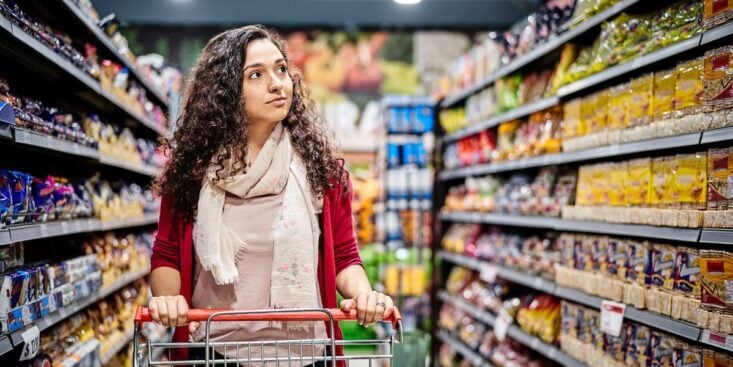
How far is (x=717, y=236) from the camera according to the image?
212cm

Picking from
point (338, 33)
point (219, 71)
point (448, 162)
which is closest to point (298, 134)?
point (219, 71)

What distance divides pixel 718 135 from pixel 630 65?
0.67 m

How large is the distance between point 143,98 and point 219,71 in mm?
2744

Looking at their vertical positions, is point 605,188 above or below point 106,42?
below

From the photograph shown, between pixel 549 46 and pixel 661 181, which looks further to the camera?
pixel 549 46

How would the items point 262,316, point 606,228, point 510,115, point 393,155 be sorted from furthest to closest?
point 393,155, point 510,115, point 606,228, point 262,316

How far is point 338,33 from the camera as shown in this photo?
816cm

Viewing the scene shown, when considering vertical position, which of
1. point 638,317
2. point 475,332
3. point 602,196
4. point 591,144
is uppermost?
point 591,144

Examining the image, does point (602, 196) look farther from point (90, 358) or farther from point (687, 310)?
point (90, 358)

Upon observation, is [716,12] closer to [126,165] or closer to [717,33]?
[717,33]

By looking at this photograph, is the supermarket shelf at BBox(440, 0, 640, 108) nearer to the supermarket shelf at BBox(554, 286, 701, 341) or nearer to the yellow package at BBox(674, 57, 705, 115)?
the yellow package at BBox(674, 57, 705, 115)

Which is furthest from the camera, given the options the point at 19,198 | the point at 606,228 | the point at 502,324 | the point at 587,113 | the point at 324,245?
the point at 502,324

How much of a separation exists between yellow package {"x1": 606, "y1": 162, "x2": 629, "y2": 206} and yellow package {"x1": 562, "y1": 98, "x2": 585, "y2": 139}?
368 millimetres

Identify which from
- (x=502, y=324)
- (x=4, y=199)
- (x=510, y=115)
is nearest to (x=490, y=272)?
(x=502, y=324)
